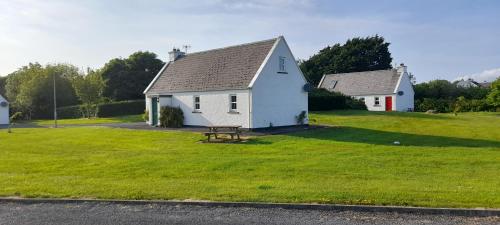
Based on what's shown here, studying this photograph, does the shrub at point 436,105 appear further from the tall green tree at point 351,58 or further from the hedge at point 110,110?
the hedge at point 110,110

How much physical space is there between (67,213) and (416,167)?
10239 mm

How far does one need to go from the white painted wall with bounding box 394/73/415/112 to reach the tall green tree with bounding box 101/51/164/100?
37.3 m

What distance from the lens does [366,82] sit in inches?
2331

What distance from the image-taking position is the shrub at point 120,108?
189 ft

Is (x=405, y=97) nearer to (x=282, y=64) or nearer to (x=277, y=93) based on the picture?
(x=282, y=64)

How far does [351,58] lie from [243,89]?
184ft

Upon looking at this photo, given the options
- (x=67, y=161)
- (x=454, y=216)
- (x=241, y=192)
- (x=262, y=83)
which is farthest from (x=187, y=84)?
(x=454, y=216)

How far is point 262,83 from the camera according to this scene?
28.0 m

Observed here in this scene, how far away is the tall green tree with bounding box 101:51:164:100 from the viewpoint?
69312 mm

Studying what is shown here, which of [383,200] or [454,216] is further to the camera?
[383,200]

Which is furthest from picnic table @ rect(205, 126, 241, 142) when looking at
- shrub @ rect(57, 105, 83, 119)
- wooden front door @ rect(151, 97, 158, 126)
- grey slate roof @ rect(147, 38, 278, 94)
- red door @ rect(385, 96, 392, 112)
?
shrub @ rect(57, 105, 83, 119)

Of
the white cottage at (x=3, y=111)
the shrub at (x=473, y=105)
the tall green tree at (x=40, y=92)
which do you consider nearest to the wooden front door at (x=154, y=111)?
the white cottage at (x=3, y=111)

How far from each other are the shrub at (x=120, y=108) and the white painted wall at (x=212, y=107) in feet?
90.0

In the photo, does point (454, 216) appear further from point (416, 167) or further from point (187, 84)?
point (187, 84)
